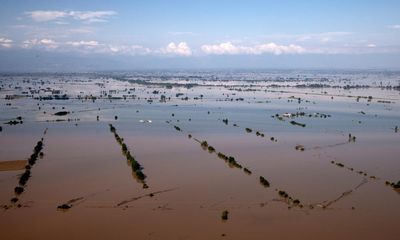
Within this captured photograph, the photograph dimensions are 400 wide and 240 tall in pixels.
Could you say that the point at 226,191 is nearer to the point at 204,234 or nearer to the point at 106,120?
the point at 204,234

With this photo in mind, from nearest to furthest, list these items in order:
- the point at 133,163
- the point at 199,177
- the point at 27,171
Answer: the point at 199,177 → the point at 27,171 → the point at 133,163

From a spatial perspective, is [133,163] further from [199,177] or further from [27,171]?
[27,171]

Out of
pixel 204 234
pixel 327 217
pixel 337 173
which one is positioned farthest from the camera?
pixel 337 173

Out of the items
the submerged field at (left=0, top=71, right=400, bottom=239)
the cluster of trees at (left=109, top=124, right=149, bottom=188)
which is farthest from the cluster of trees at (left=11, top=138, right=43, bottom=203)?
the cluster of trees at (left=109, top=124, right=149, bottom=188)

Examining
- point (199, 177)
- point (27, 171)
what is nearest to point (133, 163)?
point (199, 177)

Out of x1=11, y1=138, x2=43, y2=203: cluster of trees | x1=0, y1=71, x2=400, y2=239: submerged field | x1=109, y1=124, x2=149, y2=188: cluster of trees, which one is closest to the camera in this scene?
x1=0, y1=71, x2=400, y2=239: submerged field

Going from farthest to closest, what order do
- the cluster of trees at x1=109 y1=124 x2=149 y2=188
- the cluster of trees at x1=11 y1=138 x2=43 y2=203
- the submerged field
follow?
the cluster of trees at x1=109 y1=124 x2=149 y2=188 → the cluster of trees at x1=11 y1=138 x2=43 y2=203 → the submerged field

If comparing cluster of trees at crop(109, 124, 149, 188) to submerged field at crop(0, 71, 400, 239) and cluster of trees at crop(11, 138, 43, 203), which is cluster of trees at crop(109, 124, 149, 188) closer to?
submerged field at crop(0, 71, 400, 239)

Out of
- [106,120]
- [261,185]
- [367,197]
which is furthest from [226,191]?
[106,120]
